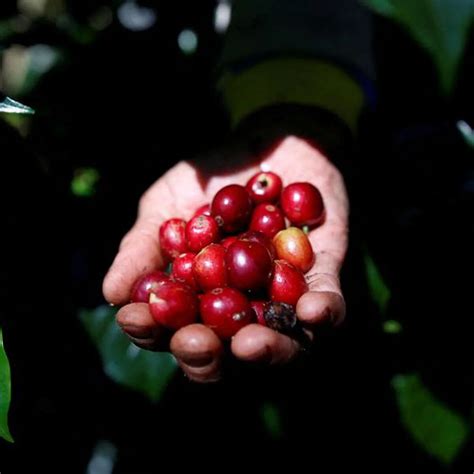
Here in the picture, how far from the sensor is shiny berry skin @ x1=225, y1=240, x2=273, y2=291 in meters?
2.34

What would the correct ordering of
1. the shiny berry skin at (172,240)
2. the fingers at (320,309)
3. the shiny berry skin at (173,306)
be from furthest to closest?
1. the shiny berry skin at (172,240)
2. the shiny berry skin at (173,306)
3. the fingers at (320,309)

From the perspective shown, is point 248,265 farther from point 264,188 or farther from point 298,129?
point 298,129

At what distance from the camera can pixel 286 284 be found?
232 centimetres

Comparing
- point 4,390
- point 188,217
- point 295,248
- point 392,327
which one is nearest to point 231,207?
point 188,217

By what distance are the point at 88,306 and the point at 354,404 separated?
1105 millimetres

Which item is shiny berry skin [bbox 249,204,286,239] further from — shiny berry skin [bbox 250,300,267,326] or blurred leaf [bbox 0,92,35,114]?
blurred leaf [bbox 0,92,35,114]

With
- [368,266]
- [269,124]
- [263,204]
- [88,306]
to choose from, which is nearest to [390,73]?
[269,124]

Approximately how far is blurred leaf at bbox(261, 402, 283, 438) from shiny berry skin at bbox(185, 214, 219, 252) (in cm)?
71

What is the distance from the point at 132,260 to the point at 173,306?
32cm

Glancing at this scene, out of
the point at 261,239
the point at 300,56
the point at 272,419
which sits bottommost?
the point at 272,419

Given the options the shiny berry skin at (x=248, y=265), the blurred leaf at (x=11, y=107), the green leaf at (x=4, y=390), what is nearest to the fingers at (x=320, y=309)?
the shiny berry skin at (x=248, y=265)

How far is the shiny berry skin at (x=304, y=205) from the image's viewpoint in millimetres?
2693

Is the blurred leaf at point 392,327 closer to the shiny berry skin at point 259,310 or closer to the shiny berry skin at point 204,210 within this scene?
the shiny berry skin at point 259,310

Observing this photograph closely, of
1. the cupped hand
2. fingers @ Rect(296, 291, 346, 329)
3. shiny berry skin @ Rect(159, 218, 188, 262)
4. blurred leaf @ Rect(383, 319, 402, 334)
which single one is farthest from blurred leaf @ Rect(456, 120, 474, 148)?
shiny berry skin @ Rect(159, 218, 188, 262)
